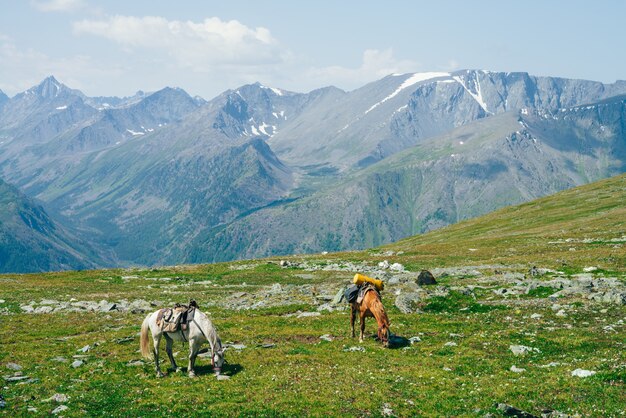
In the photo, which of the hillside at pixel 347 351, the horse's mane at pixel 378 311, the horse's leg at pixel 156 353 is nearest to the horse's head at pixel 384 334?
the horse's mane at pixel 378 311

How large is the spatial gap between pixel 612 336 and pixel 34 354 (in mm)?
32899

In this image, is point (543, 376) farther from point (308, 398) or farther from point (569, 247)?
point (569, 247)

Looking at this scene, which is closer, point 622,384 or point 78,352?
point 622,384

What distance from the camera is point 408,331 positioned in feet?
105

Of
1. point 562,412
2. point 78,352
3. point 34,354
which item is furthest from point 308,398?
point 34,354

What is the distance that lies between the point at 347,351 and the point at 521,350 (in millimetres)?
9159

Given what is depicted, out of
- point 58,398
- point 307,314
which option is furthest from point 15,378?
point 307,314

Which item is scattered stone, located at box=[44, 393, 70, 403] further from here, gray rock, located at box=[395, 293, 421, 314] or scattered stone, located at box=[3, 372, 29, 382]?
gray rock, located at box=[395, 293, 421, 314]

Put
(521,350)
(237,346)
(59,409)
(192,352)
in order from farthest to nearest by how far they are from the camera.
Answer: (237,346)
(521,350)
(192,352)
(59,409)

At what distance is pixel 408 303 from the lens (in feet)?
127

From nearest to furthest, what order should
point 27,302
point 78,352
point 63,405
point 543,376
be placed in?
point 63,405 → point 543,376 → point 78,352 → point 27,302

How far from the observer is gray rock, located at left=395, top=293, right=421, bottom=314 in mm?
37969

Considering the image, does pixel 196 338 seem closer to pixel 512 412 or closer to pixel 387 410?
pixel 387 410

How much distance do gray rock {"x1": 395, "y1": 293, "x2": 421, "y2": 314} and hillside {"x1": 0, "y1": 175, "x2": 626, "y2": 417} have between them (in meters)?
0.16
